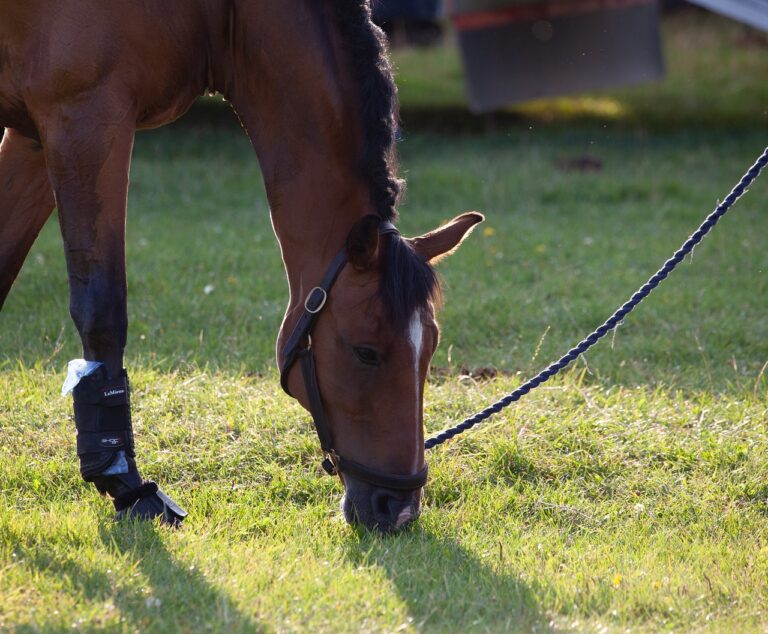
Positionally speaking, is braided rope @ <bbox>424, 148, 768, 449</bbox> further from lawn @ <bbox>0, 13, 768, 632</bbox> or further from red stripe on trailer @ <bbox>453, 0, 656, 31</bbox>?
red stripe on trailer @ <bbox>453, 0, 656, 31</bbox>

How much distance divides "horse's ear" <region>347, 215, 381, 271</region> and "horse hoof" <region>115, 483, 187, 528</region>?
1059 millimetres

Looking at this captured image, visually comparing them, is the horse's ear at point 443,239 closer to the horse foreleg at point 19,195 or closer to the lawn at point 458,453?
the lawn at point 458,453

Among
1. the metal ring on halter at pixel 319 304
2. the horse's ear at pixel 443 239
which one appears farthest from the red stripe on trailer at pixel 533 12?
the metal ring on halter at pixel 319 304

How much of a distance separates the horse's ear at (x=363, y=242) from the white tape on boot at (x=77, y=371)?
927 millimetres

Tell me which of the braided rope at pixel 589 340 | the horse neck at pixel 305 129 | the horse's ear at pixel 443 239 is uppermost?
the horse neck at pixel 305 129

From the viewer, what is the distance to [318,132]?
130 inches

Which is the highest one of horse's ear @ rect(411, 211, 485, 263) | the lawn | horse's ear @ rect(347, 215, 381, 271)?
horse's ear @ rect(347, 215, 381, 271)

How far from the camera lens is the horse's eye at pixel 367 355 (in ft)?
10.4

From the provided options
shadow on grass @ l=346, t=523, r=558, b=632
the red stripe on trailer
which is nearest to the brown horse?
shadow on grass @ l=346, t=523, r=558, b=632

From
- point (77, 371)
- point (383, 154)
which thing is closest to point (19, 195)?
point (77, 371)

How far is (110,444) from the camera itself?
334 centimetres

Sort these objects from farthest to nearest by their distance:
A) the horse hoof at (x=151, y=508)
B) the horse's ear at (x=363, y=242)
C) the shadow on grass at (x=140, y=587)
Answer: the horse hoof at (x=151, y=508) → the horse's ear at (x=363, y=242) → the shadow on grass at (x=140, y=587)

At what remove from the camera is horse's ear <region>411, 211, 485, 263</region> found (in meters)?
3.33

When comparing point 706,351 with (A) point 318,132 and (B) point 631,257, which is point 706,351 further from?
(A) point 318,132
